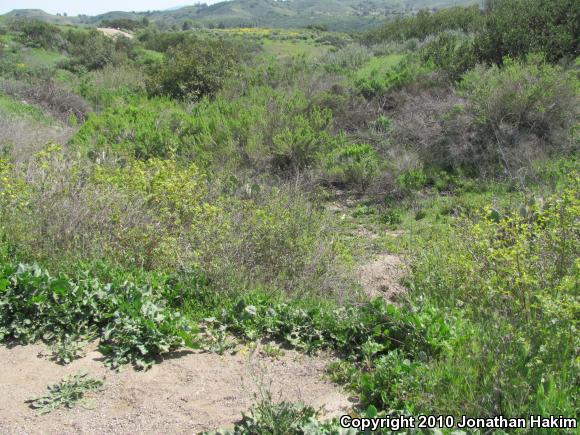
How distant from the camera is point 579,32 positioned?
11617 millimetres

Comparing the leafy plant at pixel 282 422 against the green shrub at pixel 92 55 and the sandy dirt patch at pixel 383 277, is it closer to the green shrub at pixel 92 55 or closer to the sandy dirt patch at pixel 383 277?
the sandy dirt patch at pixel 383 277

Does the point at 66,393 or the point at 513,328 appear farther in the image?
the point at 513,328

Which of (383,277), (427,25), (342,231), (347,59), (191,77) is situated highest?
(427,25)

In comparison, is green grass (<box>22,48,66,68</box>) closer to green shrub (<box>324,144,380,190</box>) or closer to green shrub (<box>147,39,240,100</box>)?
green shrub (<box>147,39,240,100</box>)

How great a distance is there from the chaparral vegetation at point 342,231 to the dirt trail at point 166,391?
0.40 ft

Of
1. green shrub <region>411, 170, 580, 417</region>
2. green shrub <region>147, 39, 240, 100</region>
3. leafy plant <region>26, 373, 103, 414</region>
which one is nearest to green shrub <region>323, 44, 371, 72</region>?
green shrub <region>147, 39, 240, 100</region>

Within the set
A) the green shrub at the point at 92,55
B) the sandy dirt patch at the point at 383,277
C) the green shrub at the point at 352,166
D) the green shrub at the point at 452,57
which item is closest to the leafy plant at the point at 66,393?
the sandy dirt patch at the point at 383,277

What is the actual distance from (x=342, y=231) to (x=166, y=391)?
172 inches

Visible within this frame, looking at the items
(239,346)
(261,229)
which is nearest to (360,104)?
(261,229)

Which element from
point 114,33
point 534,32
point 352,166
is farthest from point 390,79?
point 114,33

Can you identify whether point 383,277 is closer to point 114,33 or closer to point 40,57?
point 40,57

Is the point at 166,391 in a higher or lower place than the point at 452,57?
lower

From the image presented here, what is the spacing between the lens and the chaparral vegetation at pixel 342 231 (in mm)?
3389

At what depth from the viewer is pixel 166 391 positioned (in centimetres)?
354
